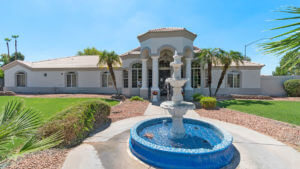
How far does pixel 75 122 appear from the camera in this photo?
476cm

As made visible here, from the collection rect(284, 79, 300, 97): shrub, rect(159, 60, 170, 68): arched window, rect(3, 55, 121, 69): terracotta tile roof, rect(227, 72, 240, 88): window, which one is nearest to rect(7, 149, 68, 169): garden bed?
rect(159, 60, 170, 68): arched window

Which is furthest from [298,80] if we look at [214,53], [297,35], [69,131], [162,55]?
[69,131]

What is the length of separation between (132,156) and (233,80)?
65.8 feet

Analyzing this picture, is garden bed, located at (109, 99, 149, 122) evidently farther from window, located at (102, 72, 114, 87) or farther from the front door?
window, located at (102, 72, 114, 87)

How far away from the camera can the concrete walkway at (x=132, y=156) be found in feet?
12.2

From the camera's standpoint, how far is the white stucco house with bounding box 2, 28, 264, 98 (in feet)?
47.1

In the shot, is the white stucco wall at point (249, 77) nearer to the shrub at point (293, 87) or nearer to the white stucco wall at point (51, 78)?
the shrub at point (293, 87)

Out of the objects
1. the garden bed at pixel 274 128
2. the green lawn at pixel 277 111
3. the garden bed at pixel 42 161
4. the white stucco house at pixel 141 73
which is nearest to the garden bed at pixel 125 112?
the garden bed at pixel 42 161

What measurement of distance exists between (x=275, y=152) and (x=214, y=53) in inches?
484

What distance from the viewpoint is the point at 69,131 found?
4582mm

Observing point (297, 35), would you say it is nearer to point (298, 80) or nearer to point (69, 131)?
point (69, 131)

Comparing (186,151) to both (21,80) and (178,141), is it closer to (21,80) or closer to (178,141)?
(178,141)

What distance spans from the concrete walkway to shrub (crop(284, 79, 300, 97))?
17.9 meters

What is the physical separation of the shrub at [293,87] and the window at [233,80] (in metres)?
5.84
